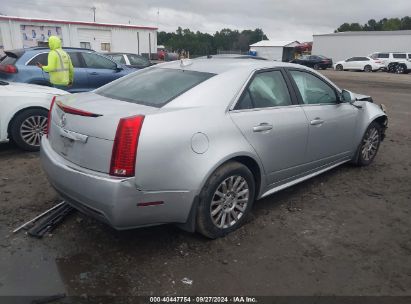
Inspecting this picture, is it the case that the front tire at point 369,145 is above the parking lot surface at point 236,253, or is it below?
above

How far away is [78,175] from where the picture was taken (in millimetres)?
2939

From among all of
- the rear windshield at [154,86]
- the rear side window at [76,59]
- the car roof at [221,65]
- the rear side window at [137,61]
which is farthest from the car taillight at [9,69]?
the rear side window at [137,61]

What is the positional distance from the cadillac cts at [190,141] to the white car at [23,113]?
7.36 feet

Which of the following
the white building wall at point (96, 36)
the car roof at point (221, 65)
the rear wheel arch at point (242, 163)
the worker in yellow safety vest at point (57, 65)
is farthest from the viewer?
the white building wall at point (96, 36)

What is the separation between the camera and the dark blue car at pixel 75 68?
26.1 feet

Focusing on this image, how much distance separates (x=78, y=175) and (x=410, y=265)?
2.82 metres

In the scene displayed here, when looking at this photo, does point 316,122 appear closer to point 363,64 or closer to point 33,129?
point 33,129

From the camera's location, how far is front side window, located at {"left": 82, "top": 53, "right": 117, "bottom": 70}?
9.24m

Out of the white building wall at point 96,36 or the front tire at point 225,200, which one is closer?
the front tire at point 225,200

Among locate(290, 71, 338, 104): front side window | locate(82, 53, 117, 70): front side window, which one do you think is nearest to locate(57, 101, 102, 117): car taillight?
locate(290, 71, 338, 104): front side window

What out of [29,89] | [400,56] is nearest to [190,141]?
[29,89]

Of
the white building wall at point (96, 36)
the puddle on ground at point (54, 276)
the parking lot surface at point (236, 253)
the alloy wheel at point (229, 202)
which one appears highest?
the white building wall at point (96, 36)

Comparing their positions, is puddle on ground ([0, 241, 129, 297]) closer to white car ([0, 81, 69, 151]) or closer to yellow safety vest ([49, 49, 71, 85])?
white car ([0, 81, 69, 151])

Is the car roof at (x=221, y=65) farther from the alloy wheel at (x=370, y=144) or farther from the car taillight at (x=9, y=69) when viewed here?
the car taillight at (x=9, y=69)
